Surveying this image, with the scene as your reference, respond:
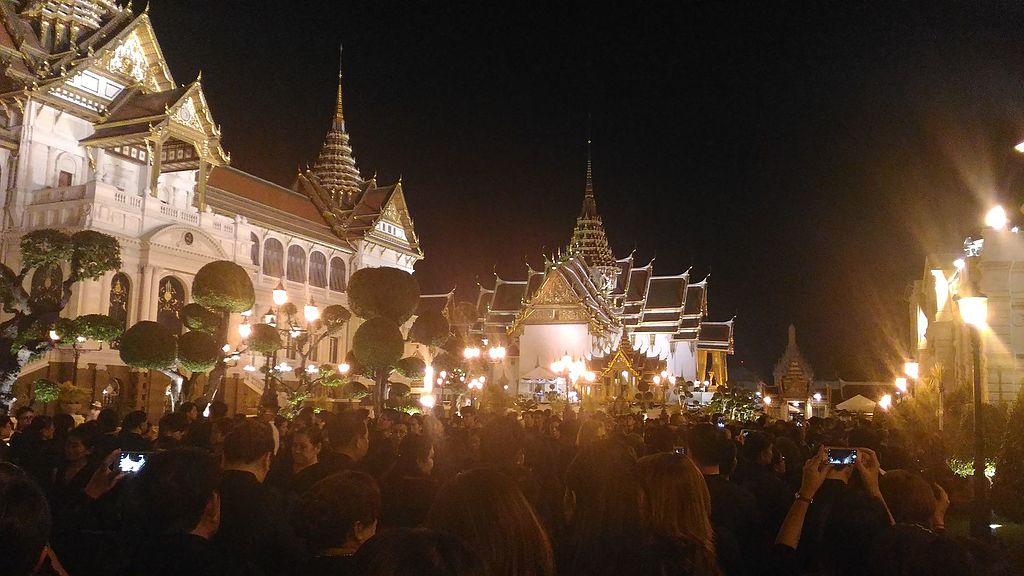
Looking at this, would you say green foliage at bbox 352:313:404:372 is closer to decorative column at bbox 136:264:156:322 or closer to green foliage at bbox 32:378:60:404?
green foliage at bbox 32:378:60:404

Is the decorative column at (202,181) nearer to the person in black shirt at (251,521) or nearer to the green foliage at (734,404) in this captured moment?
the green foliage at (734,404)

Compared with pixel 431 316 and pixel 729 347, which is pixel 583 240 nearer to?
pixel 729 347

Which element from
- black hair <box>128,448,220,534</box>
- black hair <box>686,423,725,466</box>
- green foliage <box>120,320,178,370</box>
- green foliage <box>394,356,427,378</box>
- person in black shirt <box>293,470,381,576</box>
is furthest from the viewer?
green foliage <box>394,356,427,378</box>

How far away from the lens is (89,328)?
19.3 meters

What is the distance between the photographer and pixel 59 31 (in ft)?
94.2

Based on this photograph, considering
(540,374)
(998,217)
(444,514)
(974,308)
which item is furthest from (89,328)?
(540,374)

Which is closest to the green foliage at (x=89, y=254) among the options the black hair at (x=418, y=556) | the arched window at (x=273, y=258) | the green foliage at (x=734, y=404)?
the arched window at (x=273, y=258)

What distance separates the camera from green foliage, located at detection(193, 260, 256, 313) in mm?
18781

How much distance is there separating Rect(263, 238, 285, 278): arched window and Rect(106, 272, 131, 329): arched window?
34.9 feet

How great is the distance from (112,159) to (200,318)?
1419cm

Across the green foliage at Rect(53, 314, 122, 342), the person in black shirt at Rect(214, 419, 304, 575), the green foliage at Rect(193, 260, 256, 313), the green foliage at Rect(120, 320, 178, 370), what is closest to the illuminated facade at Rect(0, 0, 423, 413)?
the green foliage at Rect(53, 314, 122, 342)

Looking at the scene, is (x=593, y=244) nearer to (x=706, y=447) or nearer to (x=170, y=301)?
(x=170, y=301)

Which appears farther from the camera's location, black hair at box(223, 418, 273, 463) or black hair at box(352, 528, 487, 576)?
black hair at box(223, 418, 273, 463)

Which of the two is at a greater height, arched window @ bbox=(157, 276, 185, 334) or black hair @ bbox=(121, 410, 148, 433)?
arched window @ bbox=(157, 276, 185, 334)
